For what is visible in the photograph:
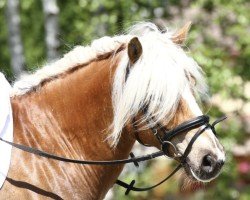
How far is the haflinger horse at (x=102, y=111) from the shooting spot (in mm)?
5137

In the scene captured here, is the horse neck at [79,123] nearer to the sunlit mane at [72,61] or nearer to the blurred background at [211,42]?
the sunlit mane at [72,61]

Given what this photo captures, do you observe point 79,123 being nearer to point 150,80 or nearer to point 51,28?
point 150,80

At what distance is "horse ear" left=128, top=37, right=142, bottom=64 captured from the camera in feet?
16.9

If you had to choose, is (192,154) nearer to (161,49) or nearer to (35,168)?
(161,49)

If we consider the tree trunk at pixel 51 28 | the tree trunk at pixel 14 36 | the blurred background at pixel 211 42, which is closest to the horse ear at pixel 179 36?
the blurred background at pixel 211 42

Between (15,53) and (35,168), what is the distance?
10.7m

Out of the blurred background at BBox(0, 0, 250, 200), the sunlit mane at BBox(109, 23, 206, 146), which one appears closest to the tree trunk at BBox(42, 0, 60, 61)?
the blurred background at BBox(0, 0, 250, 200)

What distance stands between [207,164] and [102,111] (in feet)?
2.76

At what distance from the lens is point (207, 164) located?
509 centimetres

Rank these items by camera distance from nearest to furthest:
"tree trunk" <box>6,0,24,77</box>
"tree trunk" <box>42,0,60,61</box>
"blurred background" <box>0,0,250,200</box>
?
1. "blurred background" <box>0,0,250,200</box>
2. "tree trunk" <box>42,0,60,61</box>
3. "tree trunk" <box>6,0,24,77</box>

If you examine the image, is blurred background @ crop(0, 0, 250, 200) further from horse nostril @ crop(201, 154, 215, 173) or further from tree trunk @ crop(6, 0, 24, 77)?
horse nostril @ crop(201, 154, 215, 173)

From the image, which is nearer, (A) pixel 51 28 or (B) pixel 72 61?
(B) pixel 72 61

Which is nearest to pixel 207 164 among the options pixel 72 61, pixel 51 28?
pixel 72 61

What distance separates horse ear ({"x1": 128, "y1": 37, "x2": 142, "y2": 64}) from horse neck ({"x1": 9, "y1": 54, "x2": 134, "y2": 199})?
0.60ft
